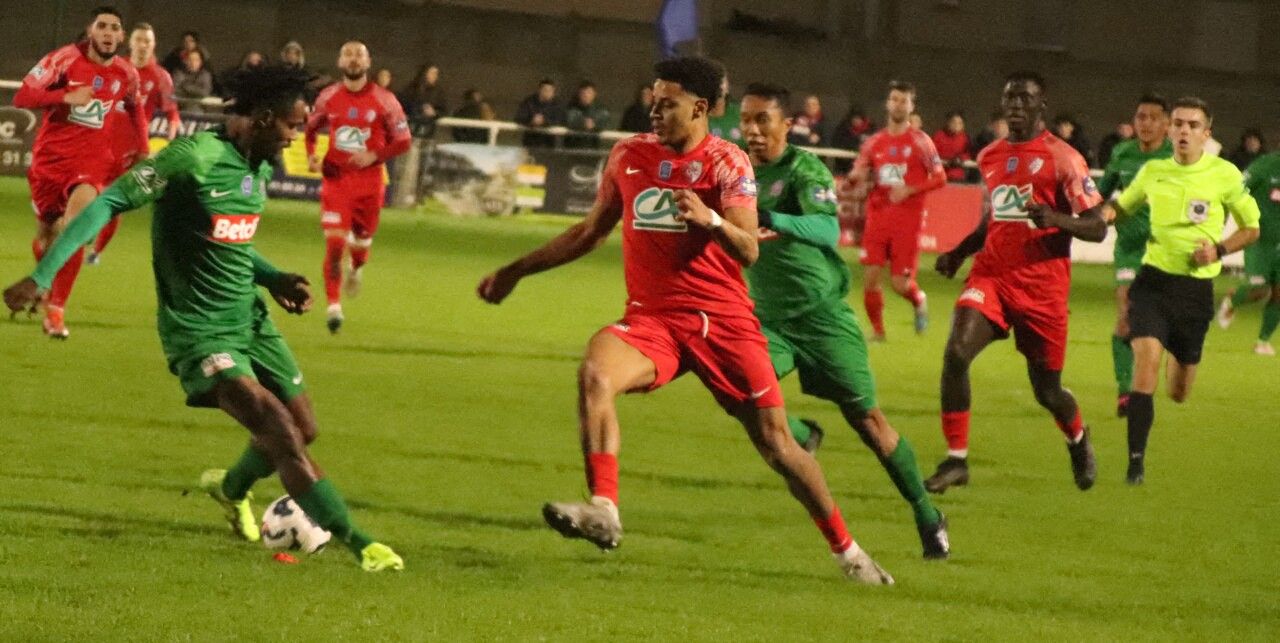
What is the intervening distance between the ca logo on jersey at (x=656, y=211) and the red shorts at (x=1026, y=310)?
150 inches

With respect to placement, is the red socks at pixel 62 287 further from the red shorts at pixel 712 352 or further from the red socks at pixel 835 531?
the red socks at pixel 835 531

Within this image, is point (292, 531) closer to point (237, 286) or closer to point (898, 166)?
point (237, 286)

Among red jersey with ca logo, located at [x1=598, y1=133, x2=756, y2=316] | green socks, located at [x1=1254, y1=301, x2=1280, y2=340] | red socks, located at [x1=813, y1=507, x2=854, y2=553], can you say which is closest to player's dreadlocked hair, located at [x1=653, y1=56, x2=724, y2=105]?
red jersey with ca logo, located at [x1=598, y1=133, x2=756, y2=316]

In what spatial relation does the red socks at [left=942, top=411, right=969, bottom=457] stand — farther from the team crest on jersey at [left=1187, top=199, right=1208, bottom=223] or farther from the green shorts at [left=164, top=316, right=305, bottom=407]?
the green shorts at [left=164, top=316, right=305, bottom=407]

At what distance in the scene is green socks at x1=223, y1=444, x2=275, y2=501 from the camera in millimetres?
8539

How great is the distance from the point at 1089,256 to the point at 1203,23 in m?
14.8

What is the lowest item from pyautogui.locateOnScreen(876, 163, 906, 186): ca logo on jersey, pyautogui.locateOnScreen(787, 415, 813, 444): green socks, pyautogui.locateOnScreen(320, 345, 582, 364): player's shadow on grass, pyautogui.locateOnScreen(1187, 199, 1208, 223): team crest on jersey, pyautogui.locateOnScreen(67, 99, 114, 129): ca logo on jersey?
pyautogui.locateOnScreen(320, 345, 582, 364): player's shadow on grass

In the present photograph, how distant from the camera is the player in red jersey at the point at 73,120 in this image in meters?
16.0

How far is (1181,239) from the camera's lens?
1251 centimetres

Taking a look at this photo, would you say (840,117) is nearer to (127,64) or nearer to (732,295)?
(127,64)

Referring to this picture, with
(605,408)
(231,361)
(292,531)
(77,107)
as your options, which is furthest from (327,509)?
(77,107)

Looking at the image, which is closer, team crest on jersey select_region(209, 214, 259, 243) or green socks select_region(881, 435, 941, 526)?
team crest on jersey select_region(209, 214, 259, 243)

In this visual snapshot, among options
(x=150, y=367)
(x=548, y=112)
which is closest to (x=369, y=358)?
(x=150, y=367)

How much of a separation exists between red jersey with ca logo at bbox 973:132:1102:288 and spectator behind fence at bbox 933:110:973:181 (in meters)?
20.3
